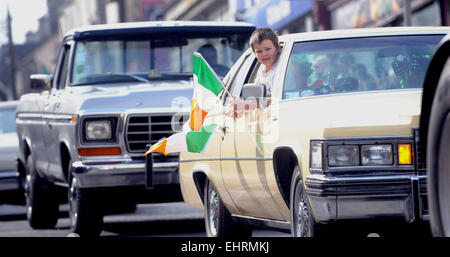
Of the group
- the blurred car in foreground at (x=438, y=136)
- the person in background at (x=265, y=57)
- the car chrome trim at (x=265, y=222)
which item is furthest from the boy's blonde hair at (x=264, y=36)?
the blurred car in foreground at (x=438, y=136)

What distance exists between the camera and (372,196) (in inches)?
235

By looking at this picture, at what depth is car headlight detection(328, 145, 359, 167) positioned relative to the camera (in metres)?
6.07

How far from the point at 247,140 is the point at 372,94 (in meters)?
1.03

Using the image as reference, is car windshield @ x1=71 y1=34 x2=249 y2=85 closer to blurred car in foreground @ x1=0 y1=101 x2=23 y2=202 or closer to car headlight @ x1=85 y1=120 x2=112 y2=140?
car headlight @ x1=85 y1=120 x2=112 y2=140

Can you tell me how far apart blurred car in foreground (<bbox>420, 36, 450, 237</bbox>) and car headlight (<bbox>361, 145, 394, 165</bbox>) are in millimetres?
959

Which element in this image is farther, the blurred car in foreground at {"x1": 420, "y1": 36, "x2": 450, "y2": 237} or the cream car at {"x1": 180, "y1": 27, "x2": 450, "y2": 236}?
the cream car at {"x1": 180, "y1": 27, "x2": 450, "y2": 236}

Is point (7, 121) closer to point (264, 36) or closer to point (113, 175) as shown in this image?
point (113, 175)

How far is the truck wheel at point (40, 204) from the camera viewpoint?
13258 millimetres

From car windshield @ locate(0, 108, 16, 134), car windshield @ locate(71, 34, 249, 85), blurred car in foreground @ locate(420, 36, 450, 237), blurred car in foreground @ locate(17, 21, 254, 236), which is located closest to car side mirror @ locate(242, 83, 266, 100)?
blurred car in foreground @ locate(420, 36, 450, 237)

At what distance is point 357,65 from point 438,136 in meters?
2.52

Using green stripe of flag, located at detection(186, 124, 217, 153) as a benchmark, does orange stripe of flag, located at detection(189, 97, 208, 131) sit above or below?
above

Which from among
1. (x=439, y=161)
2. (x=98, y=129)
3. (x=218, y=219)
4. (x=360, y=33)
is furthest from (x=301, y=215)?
(x=98, y=129)

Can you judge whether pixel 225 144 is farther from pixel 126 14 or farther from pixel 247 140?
pixel 126 14

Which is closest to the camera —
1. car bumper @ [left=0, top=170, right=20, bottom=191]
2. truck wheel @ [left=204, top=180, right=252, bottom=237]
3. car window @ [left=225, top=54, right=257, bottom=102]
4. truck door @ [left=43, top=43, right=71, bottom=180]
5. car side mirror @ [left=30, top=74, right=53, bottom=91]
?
car window @ [left=225, top=54, right=257, bottom=102]
